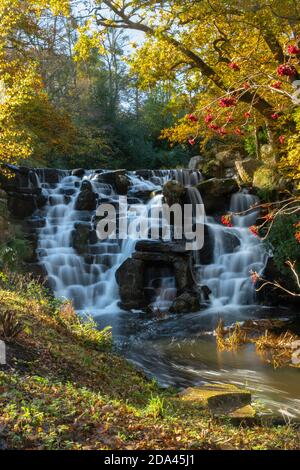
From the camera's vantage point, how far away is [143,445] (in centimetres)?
391

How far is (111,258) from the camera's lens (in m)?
16.3

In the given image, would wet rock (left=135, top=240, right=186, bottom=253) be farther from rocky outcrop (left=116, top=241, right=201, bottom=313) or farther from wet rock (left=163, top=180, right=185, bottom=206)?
wet rock (left=163, top=180, right=185, bottom=206)

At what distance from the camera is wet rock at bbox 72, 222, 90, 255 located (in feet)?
54.5

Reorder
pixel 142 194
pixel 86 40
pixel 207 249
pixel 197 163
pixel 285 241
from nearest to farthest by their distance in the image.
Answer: pixel 86 40, pixel 285 241, pixel 207 249, pixel 142 194, pixel 197 163

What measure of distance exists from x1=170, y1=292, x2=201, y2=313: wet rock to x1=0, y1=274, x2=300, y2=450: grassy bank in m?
6.03

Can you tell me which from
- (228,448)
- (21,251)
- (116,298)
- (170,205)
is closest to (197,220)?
(170,205)

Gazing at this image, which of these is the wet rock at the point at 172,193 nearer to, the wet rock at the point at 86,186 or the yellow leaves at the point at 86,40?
the wet rock at the point at 86,186

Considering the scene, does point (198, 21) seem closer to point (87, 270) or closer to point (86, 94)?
point (87, 270)

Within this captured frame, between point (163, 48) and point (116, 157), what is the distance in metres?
17.6

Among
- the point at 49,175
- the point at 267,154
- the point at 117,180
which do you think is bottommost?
the point at 117,180

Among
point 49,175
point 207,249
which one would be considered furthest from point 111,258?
point 49,175

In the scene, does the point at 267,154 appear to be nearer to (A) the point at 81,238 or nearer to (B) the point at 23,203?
(A) the point at 81,238

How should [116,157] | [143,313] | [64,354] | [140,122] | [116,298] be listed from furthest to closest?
[140,122] < [116,157] < [116,298] < [143,313] < [64,354]

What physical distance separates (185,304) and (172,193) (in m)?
5.15
